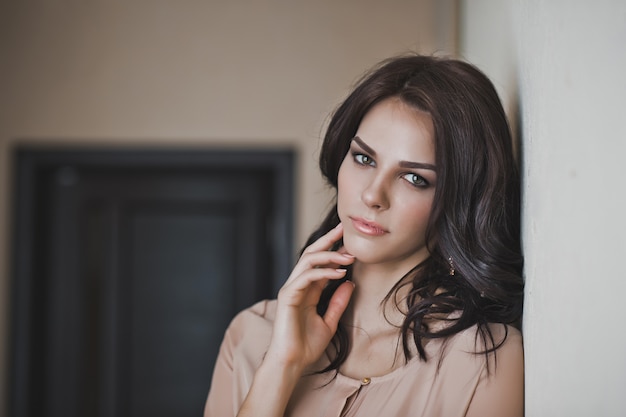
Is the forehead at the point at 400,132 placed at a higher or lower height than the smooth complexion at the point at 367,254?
higher

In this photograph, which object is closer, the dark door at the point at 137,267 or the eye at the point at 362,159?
the eye at the point at 362,159

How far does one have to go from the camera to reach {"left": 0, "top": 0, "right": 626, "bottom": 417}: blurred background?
12.1 ft

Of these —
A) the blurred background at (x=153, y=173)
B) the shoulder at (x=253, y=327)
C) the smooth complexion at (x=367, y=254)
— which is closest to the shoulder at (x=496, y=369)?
the smooth complexion at (x=367, y=254)

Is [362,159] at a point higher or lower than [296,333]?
higher

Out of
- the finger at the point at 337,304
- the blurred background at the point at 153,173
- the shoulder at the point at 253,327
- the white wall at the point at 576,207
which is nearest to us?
the white wall at the point at 576,207

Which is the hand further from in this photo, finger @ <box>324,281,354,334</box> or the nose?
the nose

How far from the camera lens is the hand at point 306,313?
152 centimetres

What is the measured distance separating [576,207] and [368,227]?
53 centimetres

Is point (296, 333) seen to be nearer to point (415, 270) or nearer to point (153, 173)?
point (415, 270)

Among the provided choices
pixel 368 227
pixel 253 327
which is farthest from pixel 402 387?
pixel 253 327

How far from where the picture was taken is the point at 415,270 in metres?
1.59

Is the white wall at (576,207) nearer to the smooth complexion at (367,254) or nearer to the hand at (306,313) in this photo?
the smooth complexion at (367,254)

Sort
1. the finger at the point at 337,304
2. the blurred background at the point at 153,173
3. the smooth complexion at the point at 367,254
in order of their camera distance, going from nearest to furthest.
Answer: the smooth complexion at the point at 367,254 → the finger at the point at 337,304 → the blurred background at the point at 153,173

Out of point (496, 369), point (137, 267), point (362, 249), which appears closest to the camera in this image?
point (496, 369)
